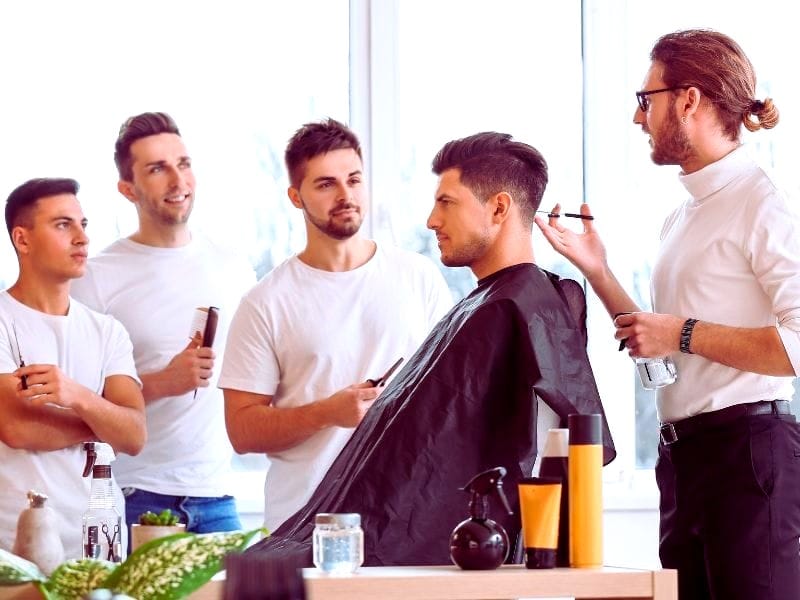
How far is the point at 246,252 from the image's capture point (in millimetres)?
4160

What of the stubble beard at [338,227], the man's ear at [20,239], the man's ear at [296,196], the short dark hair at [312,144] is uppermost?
the short dark hair at [312,144]

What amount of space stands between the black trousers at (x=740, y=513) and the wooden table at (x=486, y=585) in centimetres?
73

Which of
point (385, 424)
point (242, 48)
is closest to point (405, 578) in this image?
point (385, 424)

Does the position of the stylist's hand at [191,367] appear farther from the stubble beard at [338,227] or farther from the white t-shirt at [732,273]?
the white t-shirt at [732,273]

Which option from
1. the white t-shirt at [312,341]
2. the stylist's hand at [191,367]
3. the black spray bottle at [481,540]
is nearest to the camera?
the black spray bottle at [481,540]

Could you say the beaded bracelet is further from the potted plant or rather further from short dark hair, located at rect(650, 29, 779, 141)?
the potted plant

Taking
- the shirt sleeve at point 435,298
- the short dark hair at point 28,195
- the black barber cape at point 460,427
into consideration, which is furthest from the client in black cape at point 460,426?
the short dark hair at point 28,195

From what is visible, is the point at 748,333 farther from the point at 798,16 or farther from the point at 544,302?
the point at 798,16

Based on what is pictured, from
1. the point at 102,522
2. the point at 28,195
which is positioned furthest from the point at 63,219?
the point at 102,522

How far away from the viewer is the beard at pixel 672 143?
273 cm

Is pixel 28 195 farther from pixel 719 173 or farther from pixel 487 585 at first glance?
pixel 487 585

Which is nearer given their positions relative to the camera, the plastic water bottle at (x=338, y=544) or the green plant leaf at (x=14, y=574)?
the green plant leaf at (x=14, y=574)

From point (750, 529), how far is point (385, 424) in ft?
2.60

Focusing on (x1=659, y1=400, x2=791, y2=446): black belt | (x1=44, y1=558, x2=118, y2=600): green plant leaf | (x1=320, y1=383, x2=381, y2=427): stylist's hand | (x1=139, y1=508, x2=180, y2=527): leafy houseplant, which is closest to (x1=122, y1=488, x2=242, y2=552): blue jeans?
(x1=320, y1=383, x2=381, y2=427): stylist's hand
